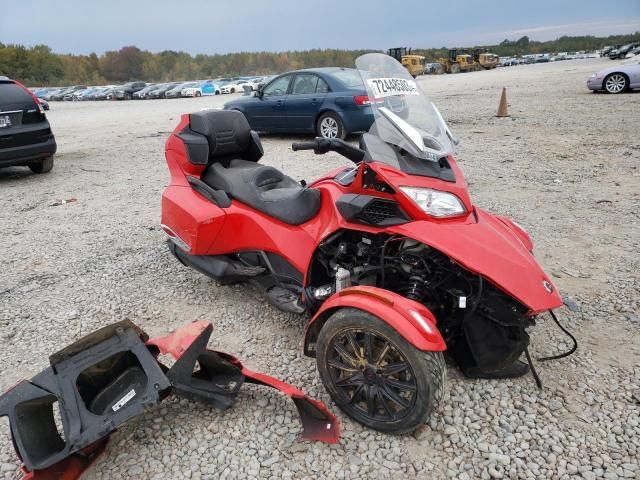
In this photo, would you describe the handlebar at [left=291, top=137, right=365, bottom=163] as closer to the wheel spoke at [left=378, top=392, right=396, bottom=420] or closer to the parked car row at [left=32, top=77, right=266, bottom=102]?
the wheel spoke at [left=378, top=392, right=396, bottom=420]

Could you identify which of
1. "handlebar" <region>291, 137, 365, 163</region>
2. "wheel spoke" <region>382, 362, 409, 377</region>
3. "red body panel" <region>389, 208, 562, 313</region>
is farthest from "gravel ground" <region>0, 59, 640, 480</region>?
"handlebar" <region>291, 137, 365, 163</region>

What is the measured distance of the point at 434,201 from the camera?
91.5 inches

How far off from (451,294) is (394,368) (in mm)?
467

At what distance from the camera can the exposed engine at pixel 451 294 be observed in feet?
7.42

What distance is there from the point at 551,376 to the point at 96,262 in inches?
155

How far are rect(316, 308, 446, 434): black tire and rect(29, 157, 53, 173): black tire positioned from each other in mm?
7692

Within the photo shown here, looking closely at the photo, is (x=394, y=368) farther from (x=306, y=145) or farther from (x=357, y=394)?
(x=306, y=145)

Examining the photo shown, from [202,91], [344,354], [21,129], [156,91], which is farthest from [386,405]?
[156,91]

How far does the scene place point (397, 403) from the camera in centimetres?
223

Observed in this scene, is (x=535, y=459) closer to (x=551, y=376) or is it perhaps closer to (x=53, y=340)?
(x=551, y=376)

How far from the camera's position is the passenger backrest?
368 cm

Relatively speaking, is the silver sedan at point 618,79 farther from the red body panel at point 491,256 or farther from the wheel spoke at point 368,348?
the wheel spoke at point 368,348

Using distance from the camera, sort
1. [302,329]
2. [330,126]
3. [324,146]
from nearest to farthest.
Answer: [324,146] → [302,329] → [330,126]

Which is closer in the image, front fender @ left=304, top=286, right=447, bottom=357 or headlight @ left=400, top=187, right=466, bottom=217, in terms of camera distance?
front fender @ left=304, top=286, right=447, bottom=357
